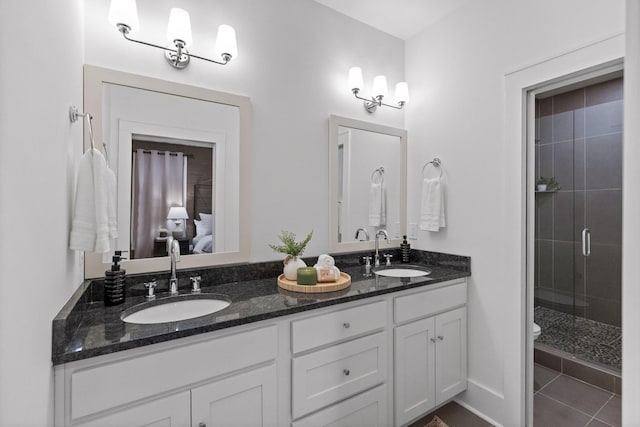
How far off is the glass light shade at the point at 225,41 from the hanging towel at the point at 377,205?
1.26 m

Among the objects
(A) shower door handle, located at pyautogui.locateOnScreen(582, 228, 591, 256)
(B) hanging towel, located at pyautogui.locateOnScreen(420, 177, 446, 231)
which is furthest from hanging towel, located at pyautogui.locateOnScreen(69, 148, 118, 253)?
(A) shower door handle, located at pyautogui.locateOnScreen(582, 228, 591, 256)

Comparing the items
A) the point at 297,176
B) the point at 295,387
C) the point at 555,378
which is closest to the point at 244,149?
the point at 297,176

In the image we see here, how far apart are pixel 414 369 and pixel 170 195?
1618mm

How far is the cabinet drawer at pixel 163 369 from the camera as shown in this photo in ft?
3.34

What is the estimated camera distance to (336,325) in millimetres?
1550

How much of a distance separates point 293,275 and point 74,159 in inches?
42.8

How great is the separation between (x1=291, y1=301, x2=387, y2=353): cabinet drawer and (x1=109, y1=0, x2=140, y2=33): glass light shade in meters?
1.51

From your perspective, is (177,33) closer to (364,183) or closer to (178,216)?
(178,216)

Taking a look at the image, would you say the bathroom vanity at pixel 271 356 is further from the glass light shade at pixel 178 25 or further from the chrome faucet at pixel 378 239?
the glass light shade at pixel 178 25

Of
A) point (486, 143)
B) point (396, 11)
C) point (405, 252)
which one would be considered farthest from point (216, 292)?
point (396, 11)

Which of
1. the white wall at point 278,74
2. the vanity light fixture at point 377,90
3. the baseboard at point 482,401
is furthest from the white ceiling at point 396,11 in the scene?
the baseboard at point 482,401

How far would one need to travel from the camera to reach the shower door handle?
2330 mm

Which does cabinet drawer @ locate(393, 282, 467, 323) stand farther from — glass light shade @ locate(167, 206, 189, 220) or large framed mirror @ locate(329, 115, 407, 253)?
glass light shade @ locate(167, 206, 189, 220)

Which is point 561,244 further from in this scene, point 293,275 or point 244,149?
point 244,149
